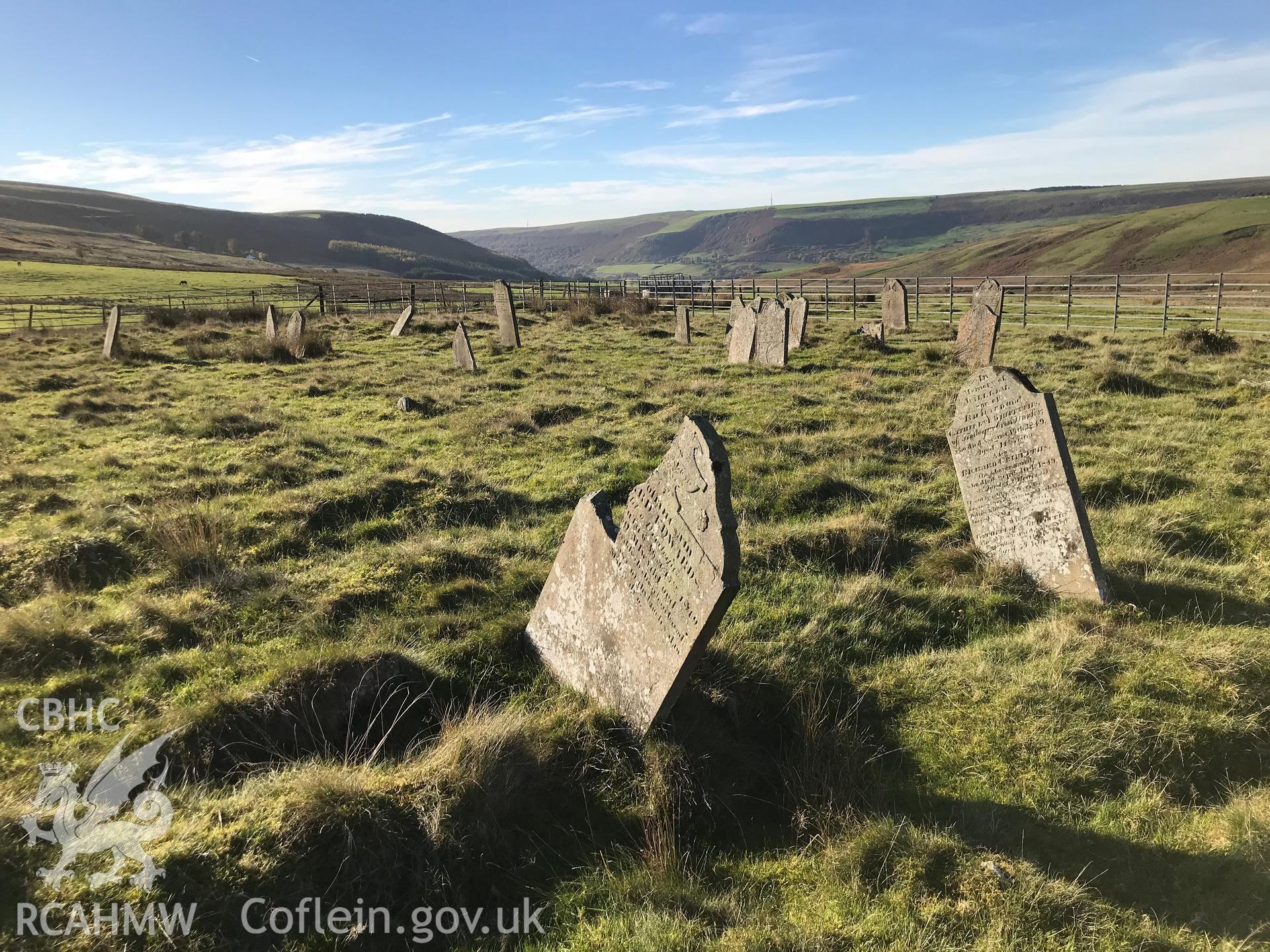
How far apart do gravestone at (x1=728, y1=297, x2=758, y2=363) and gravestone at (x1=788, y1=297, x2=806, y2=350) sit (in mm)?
2272

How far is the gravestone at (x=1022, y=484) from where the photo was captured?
5.62 m

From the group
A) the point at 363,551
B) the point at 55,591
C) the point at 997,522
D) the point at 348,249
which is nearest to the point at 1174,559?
the point at 997,522

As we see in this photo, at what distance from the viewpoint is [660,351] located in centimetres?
1952

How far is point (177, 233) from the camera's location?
15375 centimetres

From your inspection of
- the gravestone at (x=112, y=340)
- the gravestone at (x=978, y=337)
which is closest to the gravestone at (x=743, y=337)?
the gravestone at (x=978, y=337)

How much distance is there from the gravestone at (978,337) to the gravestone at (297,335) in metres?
16.7

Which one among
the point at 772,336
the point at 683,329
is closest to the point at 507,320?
the point at 683,329

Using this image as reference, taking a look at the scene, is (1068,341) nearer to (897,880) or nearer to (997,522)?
(997,522)

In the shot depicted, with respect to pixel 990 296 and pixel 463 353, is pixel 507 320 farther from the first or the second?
pixel 990 296

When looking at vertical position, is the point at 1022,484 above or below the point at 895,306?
below

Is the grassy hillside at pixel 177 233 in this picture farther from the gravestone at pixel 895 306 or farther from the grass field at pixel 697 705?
the grass field at pixel 697 705

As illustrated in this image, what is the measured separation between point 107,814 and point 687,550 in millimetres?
2899

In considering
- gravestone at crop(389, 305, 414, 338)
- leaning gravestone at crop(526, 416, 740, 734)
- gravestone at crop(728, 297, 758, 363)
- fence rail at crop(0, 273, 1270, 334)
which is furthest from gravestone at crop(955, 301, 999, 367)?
gravestone at crop(389, 305, 414, 338)

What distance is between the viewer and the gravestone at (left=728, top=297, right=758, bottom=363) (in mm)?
17109
